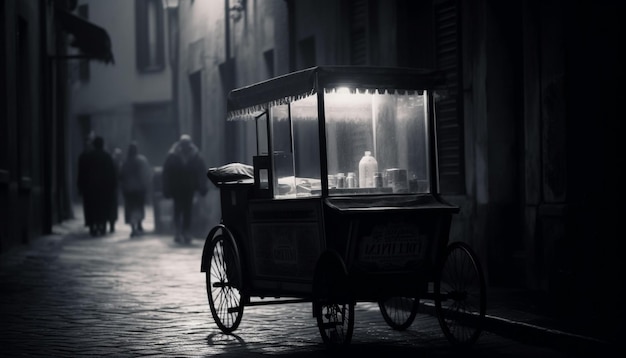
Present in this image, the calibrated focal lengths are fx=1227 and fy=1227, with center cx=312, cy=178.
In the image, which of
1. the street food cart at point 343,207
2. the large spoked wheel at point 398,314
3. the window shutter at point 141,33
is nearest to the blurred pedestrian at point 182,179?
the large spoked wheel at point 398,314

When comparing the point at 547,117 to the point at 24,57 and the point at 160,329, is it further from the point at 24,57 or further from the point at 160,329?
the point at 24,57

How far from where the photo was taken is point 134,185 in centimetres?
2539

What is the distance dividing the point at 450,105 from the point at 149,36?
29752 mm

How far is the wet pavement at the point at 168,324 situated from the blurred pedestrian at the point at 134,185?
324 inches

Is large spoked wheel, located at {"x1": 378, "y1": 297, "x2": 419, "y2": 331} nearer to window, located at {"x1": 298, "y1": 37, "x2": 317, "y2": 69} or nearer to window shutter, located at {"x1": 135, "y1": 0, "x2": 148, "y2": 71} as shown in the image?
window, located at {"x1": 298, "y1": 37, "x2": 317, "y2": 69}

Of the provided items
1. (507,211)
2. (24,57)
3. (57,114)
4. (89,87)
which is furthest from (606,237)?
(89,87)

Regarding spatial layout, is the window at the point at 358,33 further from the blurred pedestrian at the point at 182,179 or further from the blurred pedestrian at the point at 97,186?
the blurred pedestrian at the point at 97,186

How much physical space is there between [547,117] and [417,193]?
2.87m

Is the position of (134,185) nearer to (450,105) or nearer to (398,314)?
(450,105)

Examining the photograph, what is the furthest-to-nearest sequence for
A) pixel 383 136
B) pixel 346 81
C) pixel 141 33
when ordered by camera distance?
1. pixel 141 33
2. pixel 383 136
3. pixel 346 81

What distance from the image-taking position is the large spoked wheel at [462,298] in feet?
27.7

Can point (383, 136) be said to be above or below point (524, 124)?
below

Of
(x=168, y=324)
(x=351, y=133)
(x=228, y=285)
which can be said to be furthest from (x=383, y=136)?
(x=168, y=324)

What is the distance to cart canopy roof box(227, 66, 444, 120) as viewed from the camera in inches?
345
